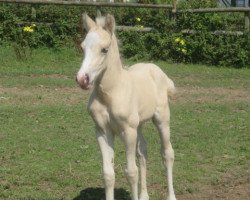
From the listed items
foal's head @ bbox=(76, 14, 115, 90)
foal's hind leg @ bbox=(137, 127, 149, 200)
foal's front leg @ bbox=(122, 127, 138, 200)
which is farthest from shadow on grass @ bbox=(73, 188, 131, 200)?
foal's head @ bbox=(76, 14, 115, 90)

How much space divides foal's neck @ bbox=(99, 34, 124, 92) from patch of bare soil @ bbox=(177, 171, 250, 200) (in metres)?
1.69

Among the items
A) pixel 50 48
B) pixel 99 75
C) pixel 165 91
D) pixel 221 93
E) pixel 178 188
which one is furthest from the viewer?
pixel 50 48

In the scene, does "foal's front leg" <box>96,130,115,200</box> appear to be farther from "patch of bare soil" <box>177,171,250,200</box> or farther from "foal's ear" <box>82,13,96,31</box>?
"patch of bare soil" <box>177,171,250,200</box>

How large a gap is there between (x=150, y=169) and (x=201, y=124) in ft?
8.04

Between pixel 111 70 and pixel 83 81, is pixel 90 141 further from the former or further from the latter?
pixel 83 81

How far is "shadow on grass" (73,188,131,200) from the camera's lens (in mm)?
5754

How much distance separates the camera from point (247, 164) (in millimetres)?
6902

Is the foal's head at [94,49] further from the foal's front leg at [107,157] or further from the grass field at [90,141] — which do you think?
the grass field at [90,141]

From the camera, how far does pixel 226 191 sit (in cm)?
604

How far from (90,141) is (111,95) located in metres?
3.28

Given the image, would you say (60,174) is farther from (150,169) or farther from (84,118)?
(84,118)

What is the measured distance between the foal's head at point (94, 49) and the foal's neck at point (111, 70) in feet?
0.26

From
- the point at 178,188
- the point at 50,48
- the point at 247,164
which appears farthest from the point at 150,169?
the point at 50,48

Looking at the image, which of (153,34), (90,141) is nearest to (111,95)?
(90,141)
